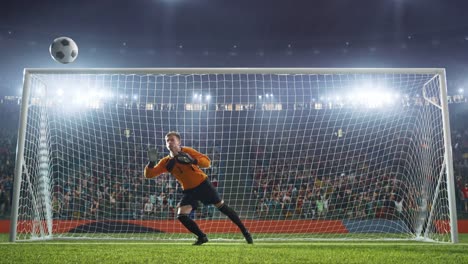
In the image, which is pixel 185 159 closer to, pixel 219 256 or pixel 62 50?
pixel 219 256

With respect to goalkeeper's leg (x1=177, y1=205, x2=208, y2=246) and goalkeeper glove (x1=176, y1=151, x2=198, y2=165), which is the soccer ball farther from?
goalkeeper's leg (x1=177, y1=205, x2=208, y2=246)

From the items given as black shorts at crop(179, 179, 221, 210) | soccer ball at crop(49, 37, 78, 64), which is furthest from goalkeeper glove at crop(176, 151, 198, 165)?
soccer ball at crop(49, 37, 78, 64)

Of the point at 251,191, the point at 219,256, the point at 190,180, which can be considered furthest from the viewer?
the point at 251,191

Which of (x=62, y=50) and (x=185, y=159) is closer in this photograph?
(x=185, y=159)

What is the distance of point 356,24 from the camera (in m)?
27.9

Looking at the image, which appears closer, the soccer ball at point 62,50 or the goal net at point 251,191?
the soccer ball at point 62,50

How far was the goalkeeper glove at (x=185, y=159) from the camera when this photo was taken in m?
6.30

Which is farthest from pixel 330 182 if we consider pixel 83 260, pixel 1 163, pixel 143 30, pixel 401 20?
pixel 143 30

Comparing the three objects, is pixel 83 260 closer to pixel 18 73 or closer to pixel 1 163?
pixel 1 163

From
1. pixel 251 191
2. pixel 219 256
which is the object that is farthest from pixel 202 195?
pixel 251 191

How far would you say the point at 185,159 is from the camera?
20.7 ft

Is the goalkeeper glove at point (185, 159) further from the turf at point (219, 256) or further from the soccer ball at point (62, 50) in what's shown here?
the soccer ball at point (62, 50)

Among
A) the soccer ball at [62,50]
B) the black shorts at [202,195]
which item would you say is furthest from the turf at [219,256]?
the soccer ball at [62,50]

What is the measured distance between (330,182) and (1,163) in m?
15.4
